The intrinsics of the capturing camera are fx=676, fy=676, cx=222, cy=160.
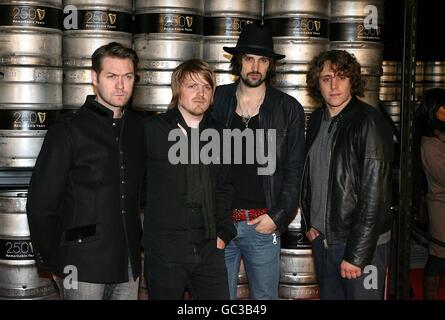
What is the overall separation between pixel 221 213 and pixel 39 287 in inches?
44.3

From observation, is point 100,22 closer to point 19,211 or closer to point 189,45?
point 189,45

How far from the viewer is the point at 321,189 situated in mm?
2789

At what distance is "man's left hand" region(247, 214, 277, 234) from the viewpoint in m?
2.88

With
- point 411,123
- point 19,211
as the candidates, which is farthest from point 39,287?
point 411,123

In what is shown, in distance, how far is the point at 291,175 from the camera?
2.93 metres

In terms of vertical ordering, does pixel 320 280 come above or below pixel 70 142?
below

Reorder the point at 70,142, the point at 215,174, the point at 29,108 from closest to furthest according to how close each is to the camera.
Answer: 1. the point at 70,142
2. the point at 215,174
3. the point at 29,108

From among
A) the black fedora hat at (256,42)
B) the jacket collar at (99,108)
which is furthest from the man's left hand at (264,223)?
the jacket collar at (99,108)

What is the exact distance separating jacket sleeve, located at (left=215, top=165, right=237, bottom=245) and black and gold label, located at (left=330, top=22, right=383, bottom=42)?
1.17 meters

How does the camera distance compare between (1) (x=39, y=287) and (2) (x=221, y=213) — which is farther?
(1) (x=39, y=287)

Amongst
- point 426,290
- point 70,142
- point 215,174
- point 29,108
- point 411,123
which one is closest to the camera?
point 70,142

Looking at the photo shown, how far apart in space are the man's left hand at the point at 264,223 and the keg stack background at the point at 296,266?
0.61 metres

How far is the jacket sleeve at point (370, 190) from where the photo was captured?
8.66 feet

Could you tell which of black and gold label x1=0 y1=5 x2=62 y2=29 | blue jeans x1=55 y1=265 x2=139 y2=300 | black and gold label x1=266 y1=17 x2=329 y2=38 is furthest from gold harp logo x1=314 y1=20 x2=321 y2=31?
blue jeans x1=55 y1=265 x2=139 y2=300
